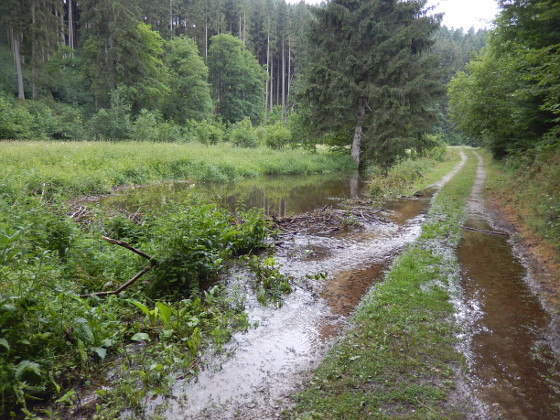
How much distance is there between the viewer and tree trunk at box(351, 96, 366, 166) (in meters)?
25.9

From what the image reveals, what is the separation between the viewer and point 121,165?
16375 millimetres

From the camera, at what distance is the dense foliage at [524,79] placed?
8.65 metres

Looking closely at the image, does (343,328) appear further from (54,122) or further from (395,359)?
(54,122)

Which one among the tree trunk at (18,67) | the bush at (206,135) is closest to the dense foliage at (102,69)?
the tree trunk at (18,67)

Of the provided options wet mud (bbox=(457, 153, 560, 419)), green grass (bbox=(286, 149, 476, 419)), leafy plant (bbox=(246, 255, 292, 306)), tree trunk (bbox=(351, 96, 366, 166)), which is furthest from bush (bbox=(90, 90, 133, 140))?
wet mud (bbox=(457, 153, 560, 419))

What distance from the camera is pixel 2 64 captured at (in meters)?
34.2

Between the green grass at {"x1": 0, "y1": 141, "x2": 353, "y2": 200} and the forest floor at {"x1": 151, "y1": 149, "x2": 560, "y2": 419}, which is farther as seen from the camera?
the green grass at {"x1": 0, "y1": 141, "x2": 353, "y2": 200}

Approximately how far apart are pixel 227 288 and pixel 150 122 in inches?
1101

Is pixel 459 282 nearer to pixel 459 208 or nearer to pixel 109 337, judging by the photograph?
pixel 109 337

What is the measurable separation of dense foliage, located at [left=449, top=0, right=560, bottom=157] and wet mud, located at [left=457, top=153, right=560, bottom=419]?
4.94 m

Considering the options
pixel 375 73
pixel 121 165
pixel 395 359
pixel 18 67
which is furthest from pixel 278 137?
pixel 395 359

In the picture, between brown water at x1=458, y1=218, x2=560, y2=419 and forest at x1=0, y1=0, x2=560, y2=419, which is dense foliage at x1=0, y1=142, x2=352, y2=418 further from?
brown water at x1=458, y1=218, x2=560, y2=419

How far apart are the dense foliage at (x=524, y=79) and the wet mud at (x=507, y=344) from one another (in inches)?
194

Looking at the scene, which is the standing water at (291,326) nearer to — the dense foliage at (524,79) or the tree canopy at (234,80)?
the dense foliage at (524,79)
